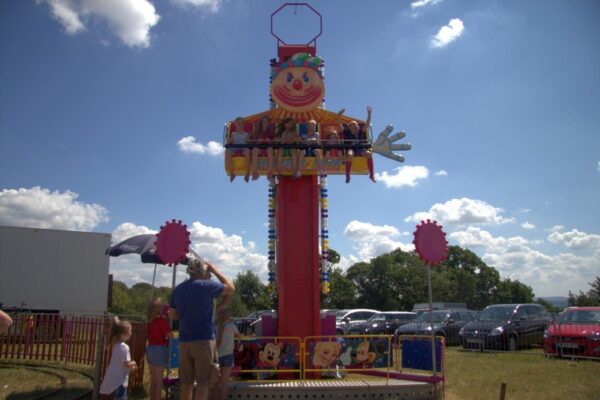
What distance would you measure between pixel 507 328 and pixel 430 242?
8904 mm

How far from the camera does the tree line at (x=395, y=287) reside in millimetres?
50531

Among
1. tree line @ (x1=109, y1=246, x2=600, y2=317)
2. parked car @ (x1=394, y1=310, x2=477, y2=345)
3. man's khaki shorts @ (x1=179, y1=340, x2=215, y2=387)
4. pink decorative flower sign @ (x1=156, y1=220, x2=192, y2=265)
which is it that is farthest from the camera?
tree line @ (x1=109, y1=246, x2=600, y2=317)

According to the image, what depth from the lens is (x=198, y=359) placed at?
495 cm

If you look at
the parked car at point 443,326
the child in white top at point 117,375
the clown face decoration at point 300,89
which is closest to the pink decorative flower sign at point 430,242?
the clown face decoration at point 300,89

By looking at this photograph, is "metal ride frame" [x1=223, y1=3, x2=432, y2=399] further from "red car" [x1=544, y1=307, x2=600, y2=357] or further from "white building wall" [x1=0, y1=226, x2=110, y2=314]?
"white building wall" [x1=0, y1=226, x2=110, y2=314]

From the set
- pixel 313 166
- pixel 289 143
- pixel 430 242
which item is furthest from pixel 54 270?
pixel 430 242

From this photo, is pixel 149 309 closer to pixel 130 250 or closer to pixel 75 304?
pixel 130 250

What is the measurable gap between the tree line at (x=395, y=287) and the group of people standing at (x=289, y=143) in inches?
1469

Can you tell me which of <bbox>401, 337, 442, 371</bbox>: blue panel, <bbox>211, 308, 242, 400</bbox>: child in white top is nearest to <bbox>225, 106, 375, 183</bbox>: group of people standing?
<bbox>401, 337, 442, 371</bbox>: blue panel

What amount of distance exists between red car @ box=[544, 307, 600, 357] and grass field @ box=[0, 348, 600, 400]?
0.40m

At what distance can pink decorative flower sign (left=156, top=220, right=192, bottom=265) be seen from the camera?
25.1ft

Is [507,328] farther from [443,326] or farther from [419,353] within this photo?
[419,353]

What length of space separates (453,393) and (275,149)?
5649mm

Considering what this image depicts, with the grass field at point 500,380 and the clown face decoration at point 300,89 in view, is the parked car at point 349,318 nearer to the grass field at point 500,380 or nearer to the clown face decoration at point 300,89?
the grass field at point 500,380
